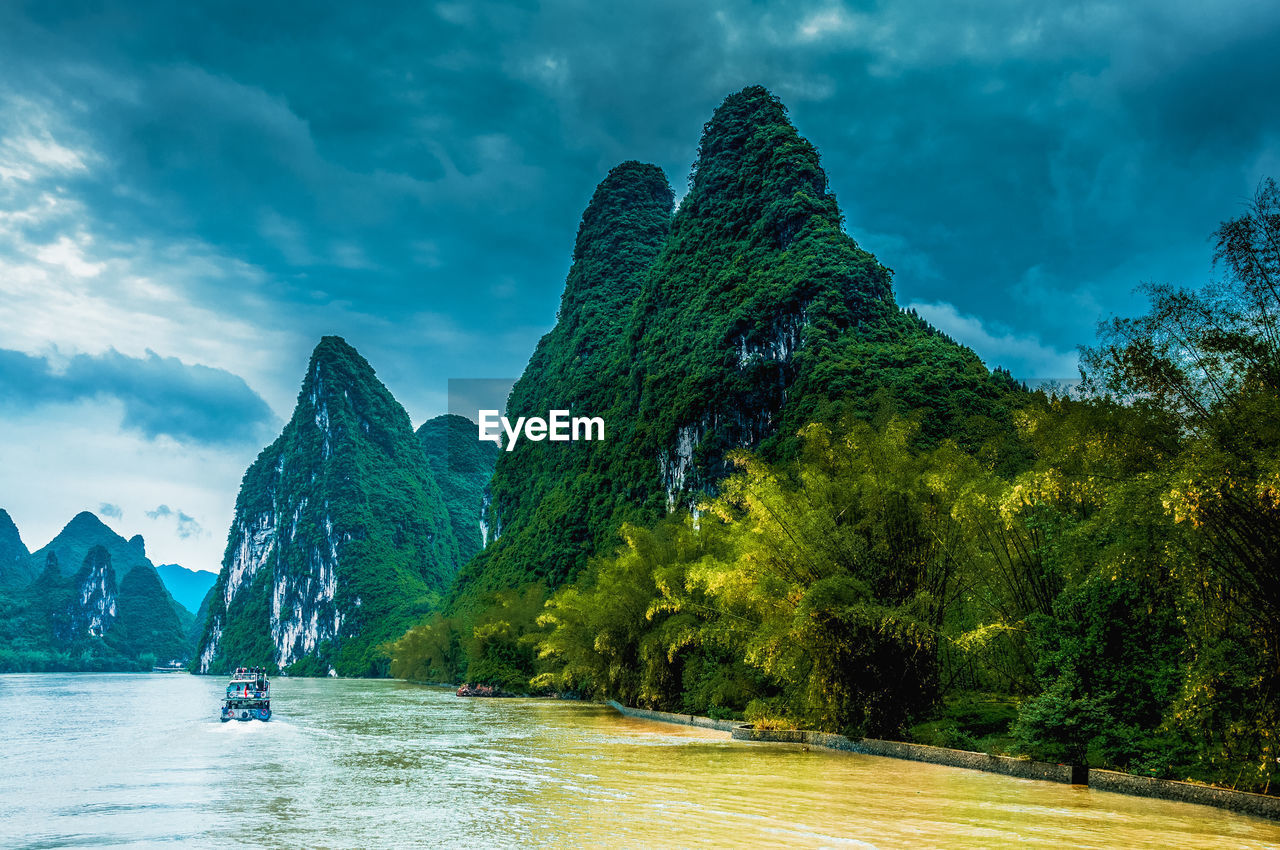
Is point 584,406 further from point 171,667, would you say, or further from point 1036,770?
point 171,667

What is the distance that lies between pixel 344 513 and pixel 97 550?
5138 cm

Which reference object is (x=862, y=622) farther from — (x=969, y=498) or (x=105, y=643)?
(x=105, y=643)

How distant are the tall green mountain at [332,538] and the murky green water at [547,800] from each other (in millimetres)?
104524

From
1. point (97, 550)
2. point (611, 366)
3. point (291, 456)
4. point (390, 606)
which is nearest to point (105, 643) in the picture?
point (97, 550)

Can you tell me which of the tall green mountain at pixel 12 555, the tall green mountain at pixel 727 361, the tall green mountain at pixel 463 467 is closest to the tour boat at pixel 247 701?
the tall green mountain at pixel 727 361

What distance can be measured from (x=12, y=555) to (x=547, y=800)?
710ft

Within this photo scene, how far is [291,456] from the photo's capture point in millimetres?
165875

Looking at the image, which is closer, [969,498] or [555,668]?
[969,498]

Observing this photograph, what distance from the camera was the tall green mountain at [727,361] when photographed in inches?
2138

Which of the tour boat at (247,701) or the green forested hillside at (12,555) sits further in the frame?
the green forested hillside at (12,555)

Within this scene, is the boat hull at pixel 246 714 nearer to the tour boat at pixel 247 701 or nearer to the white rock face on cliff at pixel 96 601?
the tour boat at pixel 247 701

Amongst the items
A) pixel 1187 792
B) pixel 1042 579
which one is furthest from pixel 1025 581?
pixel 1187 792

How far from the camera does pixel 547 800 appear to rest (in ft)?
39.4

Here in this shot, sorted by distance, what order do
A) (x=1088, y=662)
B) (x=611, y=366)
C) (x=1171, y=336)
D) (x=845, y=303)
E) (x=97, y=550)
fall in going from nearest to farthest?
1. (x=1171, y=336)
2. (x=1088, y=662)
3. (x=845, y=303)
4. (x=611, y=366)
5. (x=97, y=550)
